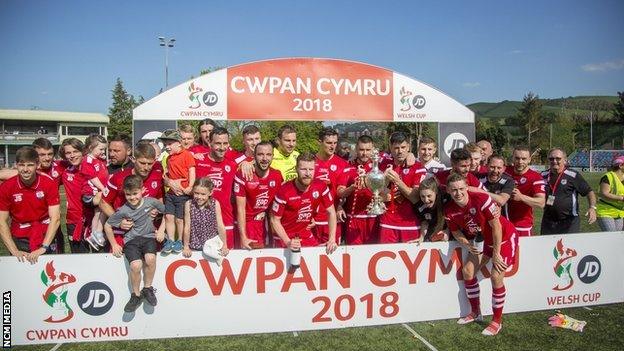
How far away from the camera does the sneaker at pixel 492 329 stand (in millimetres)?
4813

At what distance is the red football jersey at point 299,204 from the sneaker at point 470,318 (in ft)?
A: 6.87

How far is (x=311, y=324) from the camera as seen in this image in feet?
16.3

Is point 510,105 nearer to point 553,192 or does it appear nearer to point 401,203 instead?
point 553,192

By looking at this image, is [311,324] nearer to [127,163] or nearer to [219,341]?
[219,341]

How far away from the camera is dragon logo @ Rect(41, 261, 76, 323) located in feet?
14.7

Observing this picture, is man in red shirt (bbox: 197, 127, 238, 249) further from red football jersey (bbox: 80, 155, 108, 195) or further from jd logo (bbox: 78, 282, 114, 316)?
jd logo (bbox: 78, 282, 114, 316)

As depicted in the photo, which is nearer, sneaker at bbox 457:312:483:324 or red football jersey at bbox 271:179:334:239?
red football jersey at bbox 271:179:334:239

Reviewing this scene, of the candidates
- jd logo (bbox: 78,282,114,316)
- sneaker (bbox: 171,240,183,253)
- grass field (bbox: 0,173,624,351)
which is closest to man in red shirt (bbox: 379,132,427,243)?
grass field (bbox: 0,173,624,351)

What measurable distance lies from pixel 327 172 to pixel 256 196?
3.58 feet

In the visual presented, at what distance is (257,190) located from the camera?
523 cm

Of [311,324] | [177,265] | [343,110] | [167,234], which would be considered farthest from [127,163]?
[343,110]

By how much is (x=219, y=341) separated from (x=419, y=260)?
2458 mm

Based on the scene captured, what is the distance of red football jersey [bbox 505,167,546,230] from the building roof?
212ft

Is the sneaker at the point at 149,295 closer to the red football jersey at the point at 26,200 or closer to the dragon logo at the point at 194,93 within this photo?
the red football jersey at the point at 26,200
